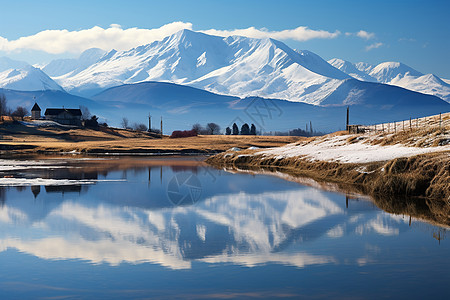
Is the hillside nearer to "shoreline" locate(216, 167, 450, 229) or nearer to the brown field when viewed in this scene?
the brown field

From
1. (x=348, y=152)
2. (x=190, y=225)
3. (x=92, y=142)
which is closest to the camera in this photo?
(x=190, y=225)

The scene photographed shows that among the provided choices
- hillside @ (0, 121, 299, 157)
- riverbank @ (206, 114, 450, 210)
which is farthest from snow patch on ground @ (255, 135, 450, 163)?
hillside @ (0, 121, 299, 157)

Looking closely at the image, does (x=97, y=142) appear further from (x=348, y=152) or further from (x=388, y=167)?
(x=388, y=167)

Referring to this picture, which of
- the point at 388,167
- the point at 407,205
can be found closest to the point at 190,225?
the point at 407,205

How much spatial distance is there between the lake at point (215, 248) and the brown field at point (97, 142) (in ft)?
265

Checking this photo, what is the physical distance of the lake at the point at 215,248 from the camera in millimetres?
16656

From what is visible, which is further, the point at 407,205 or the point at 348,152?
the point at 348,152

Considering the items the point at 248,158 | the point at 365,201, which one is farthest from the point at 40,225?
the point at 248,158

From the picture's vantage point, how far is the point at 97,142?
138m

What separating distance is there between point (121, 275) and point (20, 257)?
179 inches

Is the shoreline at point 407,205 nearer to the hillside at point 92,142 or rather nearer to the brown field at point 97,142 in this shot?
the hillside at point 92,142

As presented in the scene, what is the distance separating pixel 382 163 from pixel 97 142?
104 m

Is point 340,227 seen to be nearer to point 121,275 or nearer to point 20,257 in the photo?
point 121,275

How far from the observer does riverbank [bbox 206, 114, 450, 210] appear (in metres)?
34.8
